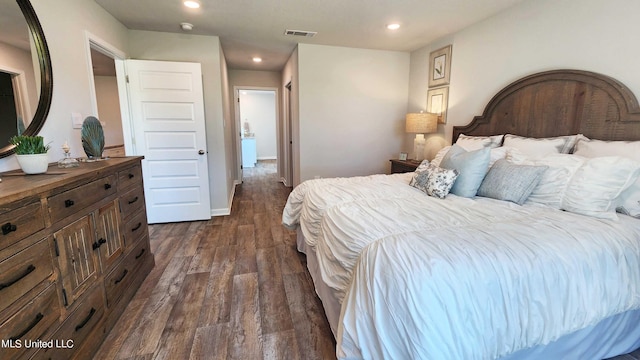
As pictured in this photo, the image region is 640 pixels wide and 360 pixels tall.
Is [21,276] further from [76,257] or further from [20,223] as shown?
[76,257]

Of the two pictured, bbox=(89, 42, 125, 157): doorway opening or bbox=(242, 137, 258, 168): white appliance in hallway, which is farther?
bbox=(242, 137, 258, 168): white appliance in hallway

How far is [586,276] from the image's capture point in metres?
1.26

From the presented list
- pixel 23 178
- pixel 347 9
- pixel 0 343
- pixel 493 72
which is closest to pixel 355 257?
pixel 0 343

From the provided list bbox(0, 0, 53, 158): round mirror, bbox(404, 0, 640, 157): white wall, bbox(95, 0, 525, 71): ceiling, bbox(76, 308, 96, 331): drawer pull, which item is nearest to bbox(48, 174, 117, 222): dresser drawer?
bbox(0, 0, 53, 158): round mirror

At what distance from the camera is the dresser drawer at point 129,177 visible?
6.57 feet

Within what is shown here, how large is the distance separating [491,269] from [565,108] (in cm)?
204

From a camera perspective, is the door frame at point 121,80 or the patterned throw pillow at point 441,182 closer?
the patterned throw pillow at point 441,182

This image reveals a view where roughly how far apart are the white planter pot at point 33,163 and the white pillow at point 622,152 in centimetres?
332

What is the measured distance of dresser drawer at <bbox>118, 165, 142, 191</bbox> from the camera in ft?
6.57

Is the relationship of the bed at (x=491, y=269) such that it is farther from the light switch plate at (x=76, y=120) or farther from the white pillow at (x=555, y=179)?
the light switch plate at (x=76, y=120)

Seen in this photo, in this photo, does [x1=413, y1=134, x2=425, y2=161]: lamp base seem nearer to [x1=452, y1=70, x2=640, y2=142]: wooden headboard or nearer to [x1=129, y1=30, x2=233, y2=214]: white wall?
[x1=452, y1=70, x2=640, y2=142]: wooden headboard

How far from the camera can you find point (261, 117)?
31.7 feet

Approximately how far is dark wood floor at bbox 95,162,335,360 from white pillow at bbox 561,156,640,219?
5.65 feet

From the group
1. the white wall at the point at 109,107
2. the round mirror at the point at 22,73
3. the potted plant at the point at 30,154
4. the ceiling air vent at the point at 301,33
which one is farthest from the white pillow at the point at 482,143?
the white wall at the point at 109,107
